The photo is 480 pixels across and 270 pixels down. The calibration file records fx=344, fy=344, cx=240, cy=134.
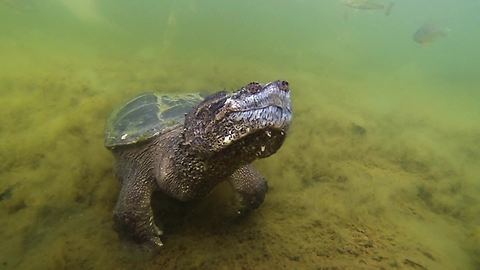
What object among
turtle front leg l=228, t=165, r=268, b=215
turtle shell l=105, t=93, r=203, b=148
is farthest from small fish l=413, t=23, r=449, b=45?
turtle front leg l=228, t=165, r=268, b=215

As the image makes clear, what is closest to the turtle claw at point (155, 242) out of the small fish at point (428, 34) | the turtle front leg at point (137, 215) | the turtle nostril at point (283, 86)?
the turtle front leg at point (137, 215)

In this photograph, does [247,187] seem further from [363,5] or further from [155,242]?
[363,5]

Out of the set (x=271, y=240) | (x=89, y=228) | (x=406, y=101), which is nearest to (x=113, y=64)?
(x=89, y=228)

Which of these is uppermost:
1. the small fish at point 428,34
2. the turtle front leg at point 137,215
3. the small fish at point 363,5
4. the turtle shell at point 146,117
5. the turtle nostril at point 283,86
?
the small fish at point 363,5

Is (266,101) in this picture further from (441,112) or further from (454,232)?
(441,112)

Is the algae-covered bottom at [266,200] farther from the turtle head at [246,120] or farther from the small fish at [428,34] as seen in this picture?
the small fish at [428,34]
